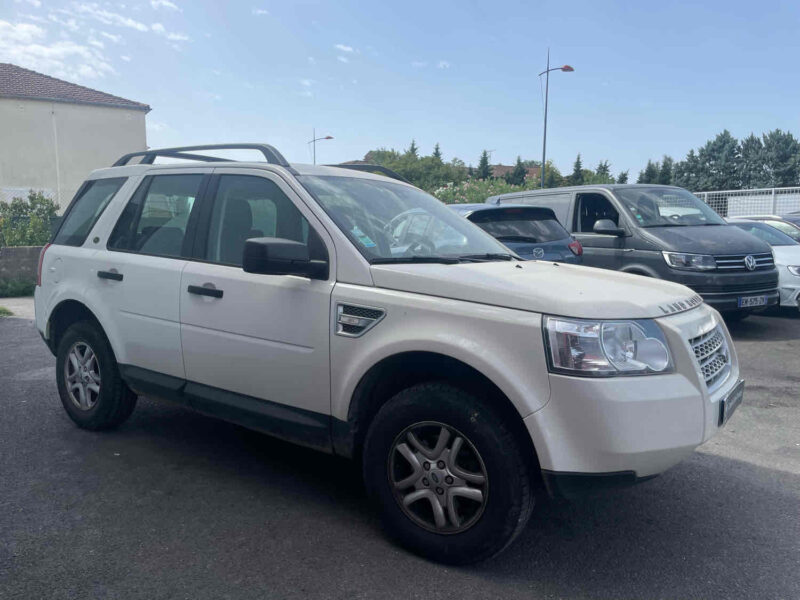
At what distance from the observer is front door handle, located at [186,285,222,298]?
3.83 meters

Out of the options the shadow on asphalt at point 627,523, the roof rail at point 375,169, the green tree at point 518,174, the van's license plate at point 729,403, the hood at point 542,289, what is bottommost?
the shadow on asphalt at point 627,523

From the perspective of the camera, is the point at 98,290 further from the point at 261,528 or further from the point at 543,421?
the point at 543,421

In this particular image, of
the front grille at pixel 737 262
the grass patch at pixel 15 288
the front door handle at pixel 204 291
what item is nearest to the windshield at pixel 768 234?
the front grille at pixel 737 262

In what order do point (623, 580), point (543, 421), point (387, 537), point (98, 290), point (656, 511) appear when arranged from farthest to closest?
point (98, 290) < point (656, 511) < point (387, 537) < point (623, 580) < point (543, 421)

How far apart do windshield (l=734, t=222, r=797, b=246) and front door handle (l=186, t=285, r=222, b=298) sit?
9.58m

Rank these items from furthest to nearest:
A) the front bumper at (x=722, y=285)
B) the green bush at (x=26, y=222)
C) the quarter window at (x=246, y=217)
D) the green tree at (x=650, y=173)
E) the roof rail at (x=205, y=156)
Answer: the green tree at (x=650, y=173)
the green bush at (x=26, y=222)
the front bumper at (x=722, y=285)
the roof rail at (x=205, y=156)
the quarter window at (x=246, y=217)

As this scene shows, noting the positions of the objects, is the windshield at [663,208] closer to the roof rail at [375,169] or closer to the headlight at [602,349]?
the roof rail at [375,169]

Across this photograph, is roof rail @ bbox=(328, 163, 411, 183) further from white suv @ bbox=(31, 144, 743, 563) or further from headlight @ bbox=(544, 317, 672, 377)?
headlight @ bbox=(544, 317, 672, 377)

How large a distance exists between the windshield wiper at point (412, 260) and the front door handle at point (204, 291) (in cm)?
97

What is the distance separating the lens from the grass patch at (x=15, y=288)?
13.3 meters

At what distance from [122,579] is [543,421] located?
1.85 m

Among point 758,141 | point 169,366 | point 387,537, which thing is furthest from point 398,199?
point 758,141

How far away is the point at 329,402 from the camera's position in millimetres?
3414

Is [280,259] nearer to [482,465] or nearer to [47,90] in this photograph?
[482,465]
